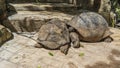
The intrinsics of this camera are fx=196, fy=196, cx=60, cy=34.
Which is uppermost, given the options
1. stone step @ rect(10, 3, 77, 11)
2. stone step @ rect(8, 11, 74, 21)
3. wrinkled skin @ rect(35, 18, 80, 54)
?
stone step @ rect(10, 3, 77, 11)

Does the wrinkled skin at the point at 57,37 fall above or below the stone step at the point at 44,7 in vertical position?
below

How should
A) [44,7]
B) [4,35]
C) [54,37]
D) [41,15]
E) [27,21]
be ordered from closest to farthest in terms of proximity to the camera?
[54,37]
[4,35]
[27,21]
[41,15]
[44,7]

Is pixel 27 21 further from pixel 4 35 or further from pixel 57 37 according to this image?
pixel 57 37

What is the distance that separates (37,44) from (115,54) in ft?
8.68

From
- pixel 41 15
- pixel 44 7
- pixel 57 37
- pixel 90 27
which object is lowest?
pixel 57 37

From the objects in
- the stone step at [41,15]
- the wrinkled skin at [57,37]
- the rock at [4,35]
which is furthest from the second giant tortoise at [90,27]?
the rock at [4,35]

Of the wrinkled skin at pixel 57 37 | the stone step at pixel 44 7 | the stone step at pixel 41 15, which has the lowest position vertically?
the wrinkled skin at pixel 57 37

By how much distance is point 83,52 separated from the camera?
21.7ft

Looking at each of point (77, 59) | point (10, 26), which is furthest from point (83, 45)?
point (10, 26)

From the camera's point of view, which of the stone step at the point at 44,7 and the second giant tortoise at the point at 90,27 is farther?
the stone step at the point at 44,7

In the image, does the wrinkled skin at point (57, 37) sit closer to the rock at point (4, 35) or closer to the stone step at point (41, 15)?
the rock at point (4, 35)

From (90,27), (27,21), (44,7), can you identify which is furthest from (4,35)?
(44,7)

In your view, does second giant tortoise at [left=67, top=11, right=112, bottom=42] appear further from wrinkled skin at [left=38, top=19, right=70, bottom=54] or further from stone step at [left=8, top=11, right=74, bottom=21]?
stone step at [left=8, top=11, right=74, bottom=21]

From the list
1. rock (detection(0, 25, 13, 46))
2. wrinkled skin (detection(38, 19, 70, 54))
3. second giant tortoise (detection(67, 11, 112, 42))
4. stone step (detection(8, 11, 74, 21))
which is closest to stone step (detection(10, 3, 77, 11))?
stone step (detection(8, 11, 74, 21))
